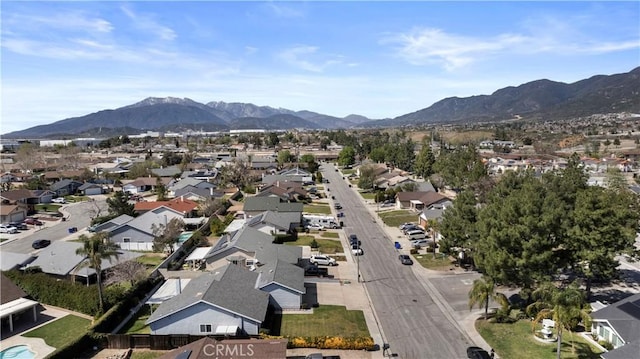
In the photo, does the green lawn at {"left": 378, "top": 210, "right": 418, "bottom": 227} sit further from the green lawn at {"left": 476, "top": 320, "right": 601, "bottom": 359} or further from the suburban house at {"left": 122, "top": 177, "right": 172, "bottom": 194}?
the suburban house at {"left": 122, "top": 177, "right": 172, "bottom": 194}

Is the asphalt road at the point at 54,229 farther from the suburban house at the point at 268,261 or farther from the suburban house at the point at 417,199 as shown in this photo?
the suburban house at the point at 417,199

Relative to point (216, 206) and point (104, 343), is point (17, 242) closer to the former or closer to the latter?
point (216, 206)

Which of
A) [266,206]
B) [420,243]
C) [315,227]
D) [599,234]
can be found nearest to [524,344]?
[599,234]

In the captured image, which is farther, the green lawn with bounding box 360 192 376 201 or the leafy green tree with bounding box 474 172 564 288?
the green lawn with bounding box 360 192 376 201

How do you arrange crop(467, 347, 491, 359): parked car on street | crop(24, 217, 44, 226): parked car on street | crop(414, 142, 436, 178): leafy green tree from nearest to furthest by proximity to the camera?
crop(467, 347, 491, 359): parked car on street → crop(24, 217, 44, 226): parked car on street → crop(414, 142, 436, 178): leafy green tree

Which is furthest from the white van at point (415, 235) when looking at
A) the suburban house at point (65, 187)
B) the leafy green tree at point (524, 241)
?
the suburban house at point (65, 187)

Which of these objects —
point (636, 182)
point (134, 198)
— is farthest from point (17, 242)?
point (636, 182)

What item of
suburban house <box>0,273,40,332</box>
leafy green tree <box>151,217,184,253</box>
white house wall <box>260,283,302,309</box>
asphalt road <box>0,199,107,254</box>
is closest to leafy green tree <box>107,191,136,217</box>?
asphalt road <box>0,199,107,254</box>

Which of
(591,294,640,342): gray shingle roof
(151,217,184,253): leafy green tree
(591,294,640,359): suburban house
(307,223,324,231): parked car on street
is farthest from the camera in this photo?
(307,223,324,231): parked car on street
